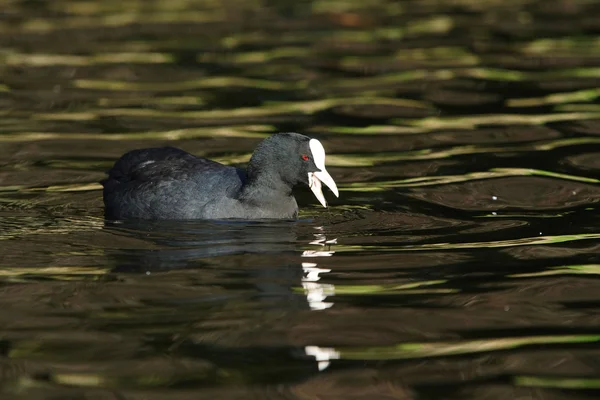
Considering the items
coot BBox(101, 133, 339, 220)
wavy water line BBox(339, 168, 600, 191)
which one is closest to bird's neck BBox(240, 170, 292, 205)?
coot BBox(101, 133, 339, 220)

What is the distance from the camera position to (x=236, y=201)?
8586 millimetres

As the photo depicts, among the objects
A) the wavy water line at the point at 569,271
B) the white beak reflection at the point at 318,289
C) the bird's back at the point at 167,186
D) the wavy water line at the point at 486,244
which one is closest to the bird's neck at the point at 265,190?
the bird's back at the point at 167,186

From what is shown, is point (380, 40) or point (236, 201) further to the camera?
point (380, 40)

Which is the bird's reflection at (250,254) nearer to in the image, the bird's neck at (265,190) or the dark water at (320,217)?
the dark water at (320,217)

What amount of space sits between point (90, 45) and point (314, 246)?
8531 mm

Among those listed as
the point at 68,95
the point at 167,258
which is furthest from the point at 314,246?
the point at 68,95

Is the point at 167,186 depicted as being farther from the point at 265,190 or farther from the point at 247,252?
the point at 247,252

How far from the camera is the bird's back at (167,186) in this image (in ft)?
28.1

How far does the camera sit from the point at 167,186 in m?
8.68

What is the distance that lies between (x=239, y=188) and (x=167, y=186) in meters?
0.52

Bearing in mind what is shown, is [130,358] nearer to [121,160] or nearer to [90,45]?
[121,160]

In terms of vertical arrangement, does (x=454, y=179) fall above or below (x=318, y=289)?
below

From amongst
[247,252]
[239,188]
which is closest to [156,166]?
[239,188]

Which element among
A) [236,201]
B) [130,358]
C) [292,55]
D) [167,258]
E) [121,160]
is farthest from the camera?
[292,55]
